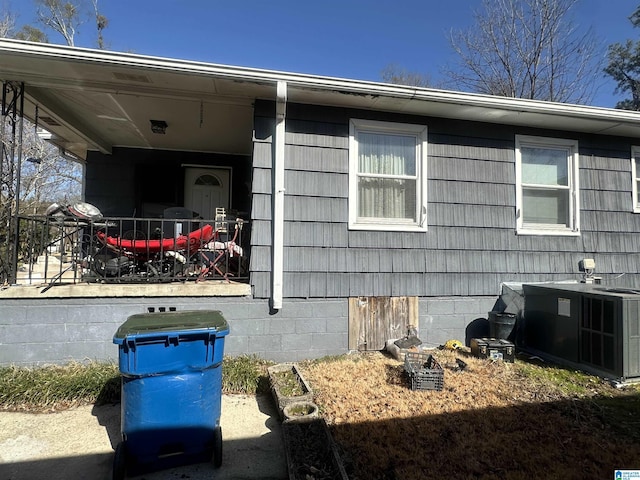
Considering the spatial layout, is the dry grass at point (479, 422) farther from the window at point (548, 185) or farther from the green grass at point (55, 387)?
the window at point (548, 185)

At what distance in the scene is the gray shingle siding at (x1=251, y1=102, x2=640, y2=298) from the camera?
4.25 m

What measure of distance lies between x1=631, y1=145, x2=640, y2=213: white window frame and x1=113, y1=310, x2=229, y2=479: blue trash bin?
20.1 ft

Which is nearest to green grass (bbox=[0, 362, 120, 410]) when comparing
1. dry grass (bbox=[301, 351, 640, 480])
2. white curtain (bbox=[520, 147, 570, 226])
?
dry grass (bbox=[301, 351, 640, 480])

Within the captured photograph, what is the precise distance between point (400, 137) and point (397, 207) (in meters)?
0.90

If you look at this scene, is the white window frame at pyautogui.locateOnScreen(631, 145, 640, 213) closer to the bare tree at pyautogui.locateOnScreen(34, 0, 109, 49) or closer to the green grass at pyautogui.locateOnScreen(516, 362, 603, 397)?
the green grass at pyautogui.locateOnScreen(516, 362, 603, 397)

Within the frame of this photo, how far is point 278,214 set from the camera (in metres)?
4.10

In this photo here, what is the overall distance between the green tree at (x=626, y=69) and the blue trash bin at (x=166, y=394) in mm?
19178

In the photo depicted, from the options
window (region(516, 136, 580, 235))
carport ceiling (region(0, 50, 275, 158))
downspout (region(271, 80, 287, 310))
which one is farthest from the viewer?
window (region(516, 136, 580, 235))

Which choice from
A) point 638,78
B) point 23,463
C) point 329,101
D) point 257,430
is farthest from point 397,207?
point 638,78

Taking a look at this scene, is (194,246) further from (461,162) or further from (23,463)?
(461,162)

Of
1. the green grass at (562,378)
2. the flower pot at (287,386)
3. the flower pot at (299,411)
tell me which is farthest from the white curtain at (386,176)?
the flower pot at (299,411)

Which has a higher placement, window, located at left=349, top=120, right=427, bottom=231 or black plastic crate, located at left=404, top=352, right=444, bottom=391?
window, located at left=349, top=120, right=427, bottom=231

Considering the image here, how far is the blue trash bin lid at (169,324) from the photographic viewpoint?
2213 mm

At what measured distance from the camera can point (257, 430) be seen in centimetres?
286
